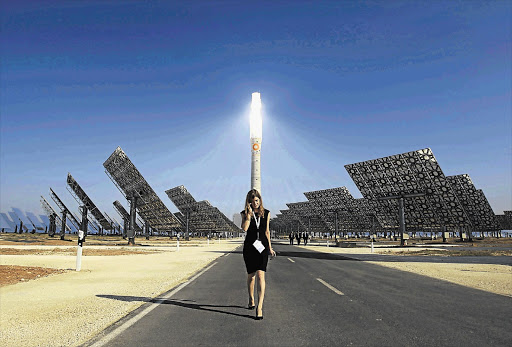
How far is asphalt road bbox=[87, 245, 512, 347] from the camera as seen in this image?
15.0 ft

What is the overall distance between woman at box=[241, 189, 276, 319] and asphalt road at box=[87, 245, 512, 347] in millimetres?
678

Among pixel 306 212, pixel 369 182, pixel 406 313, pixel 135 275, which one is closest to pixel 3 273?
pixel 135 275

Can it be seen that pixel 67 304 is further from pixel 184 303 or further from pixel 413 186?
pixel 413 186

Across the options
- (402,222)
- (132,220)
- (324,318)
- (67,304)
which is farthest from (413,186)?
(67,304)

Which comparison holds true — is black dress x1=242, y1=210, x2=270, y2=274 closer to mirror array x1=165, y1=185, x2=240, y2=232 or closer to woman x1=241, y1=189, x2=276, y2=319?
woman x1=241, y1=189, x2=276, y2=319

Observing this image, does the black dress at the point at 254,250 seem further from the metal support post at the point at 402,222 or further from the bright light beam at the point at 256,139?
the metal support post at the point at 402,222

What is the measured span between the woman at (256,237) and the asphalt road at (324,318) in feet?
2.23

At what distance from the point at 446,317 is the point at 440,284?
16.2ft

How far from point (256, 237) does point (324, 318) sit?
1800mm

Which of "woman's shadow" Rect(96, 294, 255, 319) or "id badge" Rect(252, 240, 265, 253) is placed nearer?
"id badge" Rect(252, 240, 265, 253)

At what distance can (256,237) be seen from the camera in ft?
19.1

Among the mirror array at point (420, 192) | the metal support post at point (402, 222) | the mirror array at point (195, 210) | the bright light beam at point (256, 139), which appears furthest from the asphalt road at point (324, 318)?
the mirror array at point (195, 210)

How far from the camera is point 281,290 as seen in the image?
886 centimetres

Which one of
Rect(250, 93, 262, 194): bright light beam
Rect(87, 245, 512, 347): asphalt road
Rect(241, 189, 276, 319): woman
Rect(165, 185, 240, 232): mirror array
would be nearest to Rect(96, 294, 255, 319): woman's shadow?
Rect(87, 245, 512, 347): asphalt road
